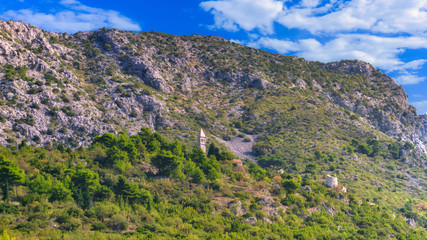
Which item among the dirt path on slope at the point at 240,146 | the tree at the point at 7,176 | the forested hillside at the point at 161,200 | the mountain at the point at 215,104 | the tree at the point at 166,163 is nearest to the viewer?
the forested hillside at the point at 161,200

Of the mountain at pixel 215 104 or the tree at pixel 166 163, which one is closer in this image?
the tree at pixel 166 163

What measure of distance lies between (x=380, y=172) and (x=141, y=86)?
87.4m

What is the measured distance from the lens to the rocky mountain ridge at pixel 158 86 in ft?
286

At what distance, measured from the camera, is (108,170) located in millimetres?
49625

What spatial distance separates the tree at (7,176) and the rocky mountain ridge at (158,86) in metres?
39.0

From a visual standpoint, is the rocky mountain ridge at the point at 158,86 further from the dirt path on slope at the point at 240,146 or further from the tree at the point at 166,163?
the tree at the point at 166,163

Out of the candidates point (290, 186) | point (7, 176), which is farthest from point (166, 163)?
point (290, 186)

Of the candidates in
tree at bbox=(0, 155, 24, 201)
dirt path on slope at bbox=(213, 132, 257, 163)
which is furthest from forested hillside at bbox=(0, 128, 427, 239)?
dirt path on slope at bbox=(213, 132, 257, 163)

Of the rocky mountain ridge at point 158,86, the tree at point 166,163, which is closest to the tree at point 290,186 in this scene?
the tree at point 166,163

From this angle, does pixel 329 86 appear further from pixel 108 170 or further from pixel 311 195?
pixel 108 170

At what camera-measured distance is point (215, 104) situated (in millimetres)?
133000

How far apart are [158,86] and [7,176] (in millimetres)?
90732

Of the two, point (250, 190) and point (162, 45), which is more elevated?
point (162, 45)

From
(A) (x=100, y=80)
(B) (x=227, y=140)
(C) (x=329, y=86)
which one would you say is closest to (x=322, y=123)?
(B) (x=227, y=140)
